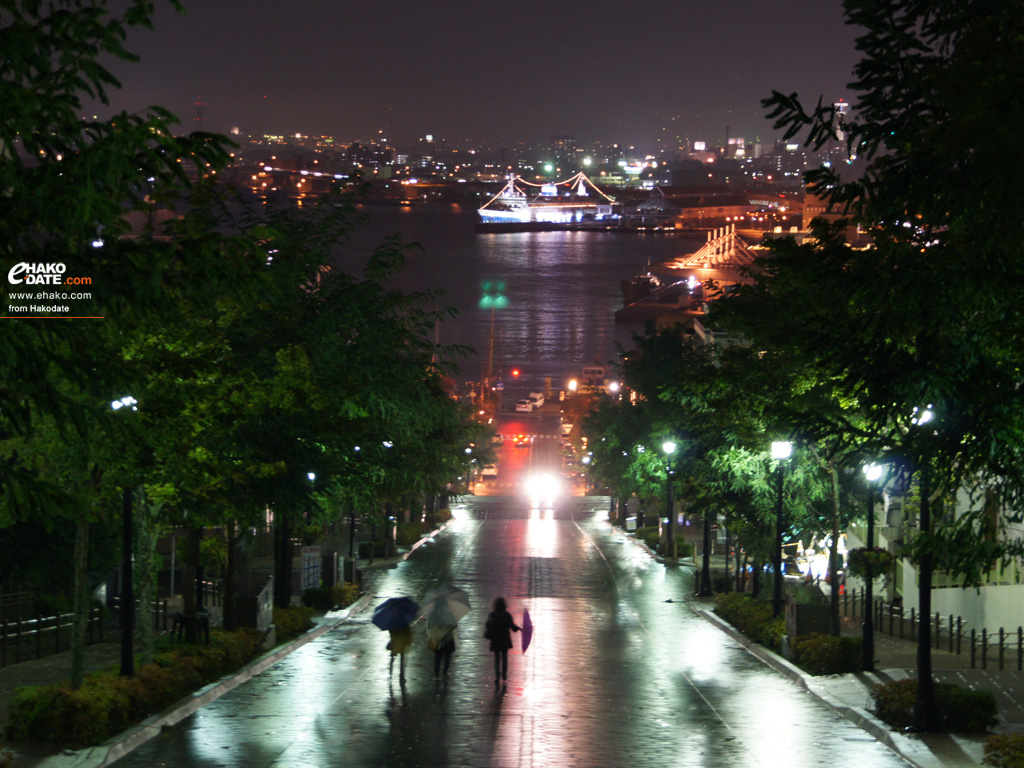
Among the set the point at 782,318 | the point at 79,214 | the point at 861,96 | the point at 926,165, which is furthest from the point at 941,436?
the point at 782,318

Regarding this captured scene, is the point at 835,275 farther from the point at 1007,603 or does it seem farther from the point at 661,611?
the point at 661,611

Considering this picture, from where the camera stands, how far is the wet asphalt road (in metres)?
Answer: 15.0

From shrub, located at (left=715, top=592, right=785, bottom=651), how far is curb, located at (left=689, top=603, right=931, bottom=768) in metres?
0.17

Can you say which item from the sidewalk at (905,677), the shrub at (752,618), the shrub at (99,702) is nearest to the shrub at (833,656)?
the sidewalk at (905,677)

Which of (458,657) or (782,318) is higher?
(782,318)

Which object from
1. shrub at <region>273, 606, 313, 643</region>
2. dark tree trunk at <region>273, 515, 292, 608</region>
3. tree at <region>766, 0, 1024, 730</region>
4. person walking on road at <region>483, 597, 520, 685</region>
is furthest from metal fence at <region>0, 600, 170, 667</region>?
tree at <region>766, 0, 1024, 730</region>

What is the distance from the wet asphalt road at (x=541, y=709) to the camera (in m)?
15.0

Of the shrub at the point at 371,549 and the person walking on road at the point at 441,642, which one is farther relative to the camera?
the shrub at the point at 371,549

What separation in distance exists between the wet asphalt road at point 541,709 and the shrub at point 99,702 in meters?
0.62

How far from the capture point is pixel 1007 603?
96.5 ft

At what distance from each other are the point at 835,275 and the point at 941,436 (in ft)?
6.71

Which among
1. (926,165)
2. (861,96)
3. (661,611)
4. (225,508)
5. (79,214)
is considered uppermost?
(861,96)

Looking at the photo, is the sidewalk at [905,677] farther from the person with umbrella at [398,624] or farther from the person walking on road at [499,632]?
the person with umbrella at [398,624]

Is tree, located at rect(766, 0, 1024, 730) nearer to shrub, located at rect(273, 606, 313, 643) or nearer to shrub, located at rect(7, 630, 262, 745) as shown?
shrub, located at rect(7, 630, 262, 745)
